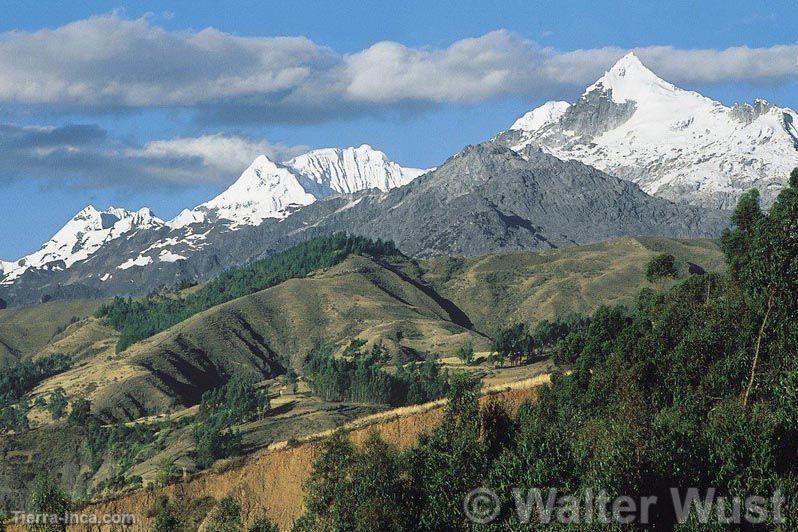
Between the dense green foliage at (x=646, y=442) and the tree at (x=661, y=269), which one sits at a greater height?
the tree at (x=661, y=269)

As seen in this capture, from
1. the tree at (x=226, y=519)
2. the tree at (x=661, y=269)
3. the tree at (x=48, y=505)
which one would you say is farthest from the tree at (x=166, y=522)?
the tree at (x=661, y=269)

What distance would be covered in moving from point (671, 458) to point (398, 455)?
16.3 metres

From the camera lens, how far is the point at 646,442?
194ft

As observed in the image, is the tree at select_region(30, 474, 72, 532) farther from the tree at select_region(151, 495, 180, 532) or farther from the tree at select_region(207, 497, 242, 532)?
the tree at select_region(207, 497, 242, 532)

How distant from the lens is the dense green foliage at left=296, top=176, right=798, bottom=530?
56938mm

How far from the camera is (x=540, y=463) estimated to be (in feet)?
194

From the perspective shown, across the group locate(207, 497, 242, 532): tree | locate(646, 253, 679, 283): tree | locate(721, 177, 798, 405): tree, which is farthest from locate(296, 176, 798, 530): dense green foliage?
locate(646, 253, 679, 283): tree

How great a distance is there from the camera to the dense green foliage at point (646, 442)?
187 feet

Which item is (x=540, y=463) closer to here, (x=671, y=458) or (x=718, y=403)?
(x=671, y=458)

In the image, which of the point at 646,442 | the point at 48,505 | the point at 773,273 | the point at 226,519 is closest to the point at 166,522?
the point at 226,519

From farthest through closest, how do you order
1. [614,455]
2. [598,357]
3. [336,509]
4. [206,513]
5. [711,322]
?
1. [598,357]
2. [711,322]
3. [206,513]
4. [336,509]
5. [614,455]

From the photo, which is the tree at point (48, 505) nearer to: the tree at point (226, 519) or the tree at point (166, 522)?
the tree at point (166, 522)

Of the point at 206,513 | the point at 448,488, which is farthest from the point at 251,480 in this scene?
the point at 448,488

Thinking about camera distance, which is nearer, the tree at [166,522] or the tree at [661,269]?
the tree at [166,522]
